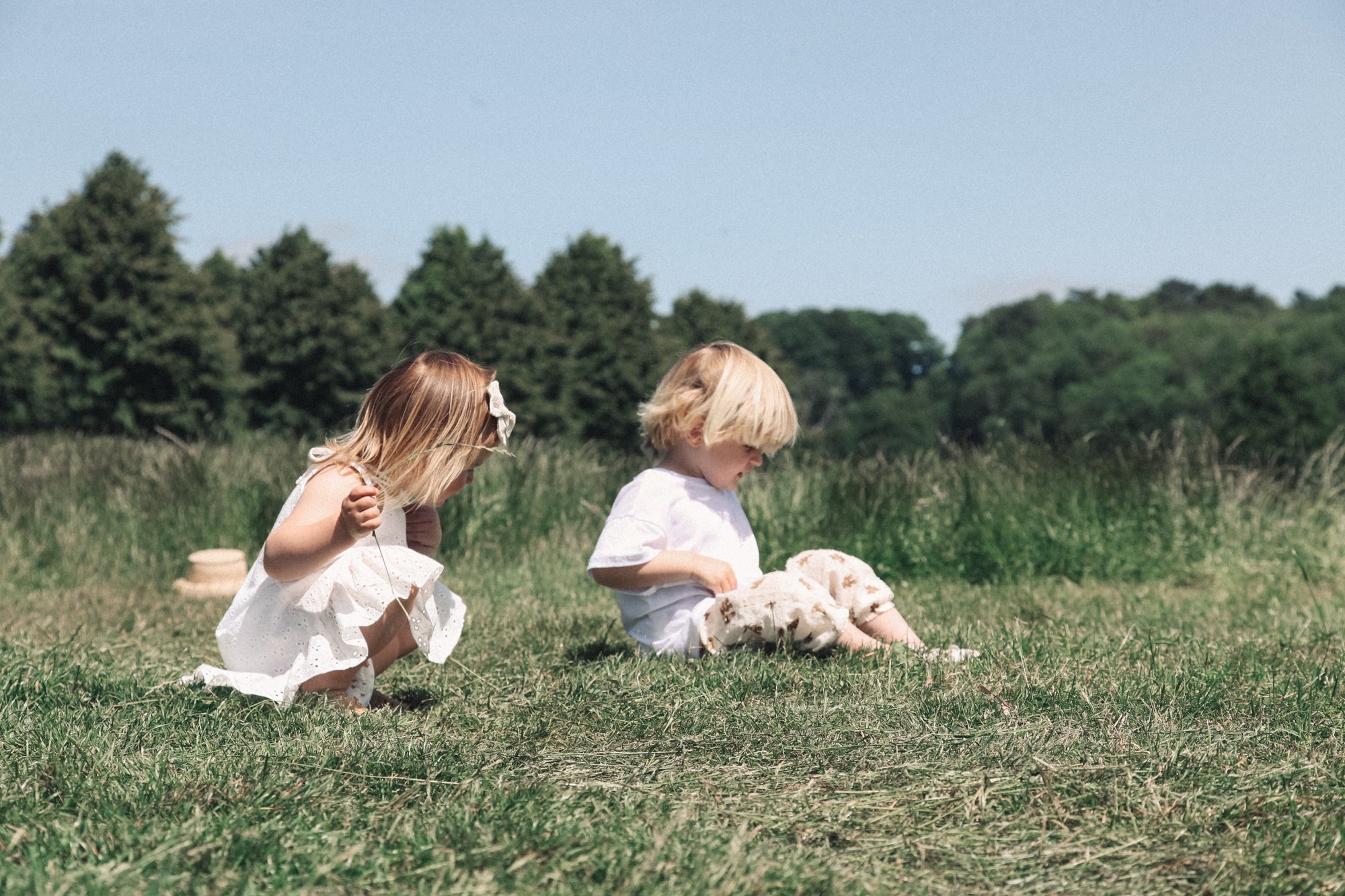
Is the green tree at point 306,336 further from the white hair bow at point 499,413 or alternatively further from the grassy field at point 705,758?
the white hair bow at point 499,413

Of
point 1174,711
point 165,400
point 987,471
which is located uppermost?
point 165,400

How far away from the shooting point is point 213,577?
5.81 m

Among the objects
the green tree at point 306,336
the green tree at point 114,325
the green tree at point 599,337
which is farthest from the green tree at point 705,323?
the green tree at point 114,325

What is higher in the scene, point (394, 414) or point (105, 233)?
point (105, 233)

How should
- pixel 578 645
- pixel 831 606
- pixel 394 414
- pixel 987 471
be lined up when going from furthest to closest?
1. pixel 987 471
2. pixel 578 645
3. pixel 831 606
4. pixel 394 414

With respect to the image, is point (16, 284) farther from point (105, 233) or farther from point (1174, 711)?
point (1174, 711)

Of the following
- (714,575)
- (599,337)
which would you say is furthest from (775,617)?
(599,337)

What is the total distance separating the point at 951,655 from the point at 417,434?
179cm

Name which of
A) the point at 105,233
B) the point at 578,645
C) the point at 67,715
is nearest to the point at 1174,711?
the point at 578,645

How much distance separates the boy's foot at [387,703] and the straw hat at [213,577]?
2635 mm

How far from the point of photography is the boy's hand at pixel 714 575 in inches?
145

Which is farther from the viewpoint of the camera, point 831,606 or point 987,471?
point 987,471

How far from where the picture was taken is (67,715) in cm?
296

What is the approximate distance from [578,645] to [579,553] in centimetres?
247
